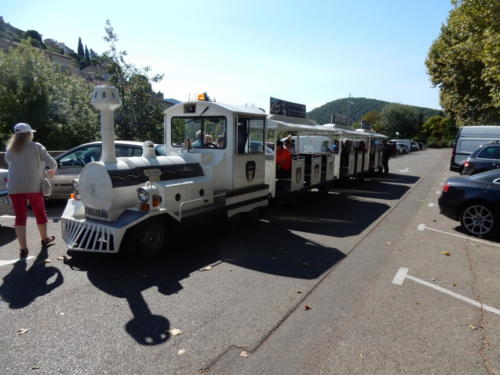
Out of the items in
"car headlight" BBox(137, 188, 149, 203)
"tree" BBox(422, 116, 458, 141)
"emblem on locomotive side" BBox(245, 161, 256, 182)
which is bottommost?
"car headlight" BBox(137, 188, 149, 203)

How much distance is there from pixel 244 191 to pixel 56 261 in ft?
11.0

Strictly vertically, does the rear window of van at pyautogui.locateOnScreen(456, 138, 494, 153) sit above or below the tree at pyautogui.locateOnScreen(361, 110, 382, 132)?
below

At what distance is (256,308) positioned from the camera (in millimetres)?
3928

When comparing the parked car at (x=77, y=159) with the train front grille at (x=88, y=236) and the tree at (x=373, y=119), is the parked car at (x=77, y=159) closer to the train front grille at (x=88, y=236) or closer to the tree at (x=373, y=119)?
the train front grille at (x=88, y=236)

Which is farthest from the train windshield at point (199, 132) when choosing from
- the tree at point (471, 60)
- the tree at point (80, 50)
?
the tree at point (80, 50)

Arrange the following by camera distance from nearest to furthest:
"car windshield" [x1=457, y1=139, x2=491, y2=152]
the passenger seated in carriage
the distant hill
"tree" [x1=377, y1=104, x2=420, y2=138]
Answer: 1. the passenger seated in carriage
2. "car windshield" [x1=457, y1=139, x2=491, y2=152]
3. "tree" [x1=377, y1=104, x2=420, y2=138]
4. the distant hill

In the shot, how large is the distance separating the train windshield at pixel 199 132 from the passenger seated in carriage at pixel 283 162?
2.78 m

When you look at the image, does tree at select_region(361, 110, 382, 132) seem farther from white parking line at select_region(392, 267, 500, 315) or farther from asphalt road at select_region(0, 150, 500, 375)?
white parking line at select_region(392, 267, 500, 315)

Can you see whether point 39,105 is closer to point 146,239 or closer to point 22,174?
point 22,174

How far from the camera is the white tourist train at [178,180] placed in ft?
16.8

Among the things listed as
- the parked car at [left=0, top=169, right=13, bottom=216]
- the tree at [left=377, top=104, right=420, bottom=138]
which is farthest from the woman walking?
the tree at [left=377, top=104, right=420, bottom=138]

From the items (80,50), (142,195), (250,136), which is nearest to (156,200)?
(142,195)

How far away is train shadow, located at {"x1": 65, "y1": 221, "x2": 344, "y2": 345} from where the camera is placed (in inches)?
149

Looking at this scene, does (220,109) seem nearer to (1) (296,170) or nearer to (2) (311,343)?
(1) (296,170)
